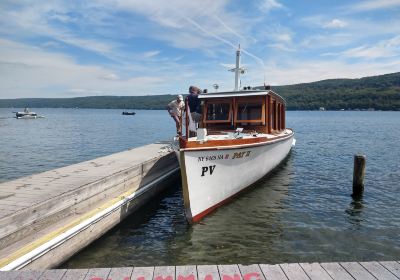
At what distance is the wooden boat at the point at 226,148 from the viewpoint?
394 inches

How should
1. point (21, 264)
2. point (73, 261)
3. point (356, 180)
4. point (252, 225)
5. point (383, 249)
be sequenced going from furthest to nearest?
point (356, 180), point (252, 225), point (383, 249), point (73, 261), point (21, 264)

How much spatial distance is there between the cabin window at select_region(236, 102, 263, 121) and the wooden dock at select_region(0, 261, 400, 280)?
9541 millimetres

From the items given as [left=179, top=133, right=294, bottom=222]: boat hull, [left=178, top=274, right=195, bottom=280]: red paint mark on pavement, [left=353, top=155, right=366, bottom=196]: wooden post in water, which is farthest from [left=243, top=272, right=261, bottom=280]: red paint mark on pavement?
[left=353, top=155, right=366, bottom=196]: wooden post in water

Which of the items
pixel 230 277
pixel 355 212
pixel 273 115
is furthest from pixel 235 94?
pixel 230 277

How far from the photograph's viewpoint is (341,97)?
18462 cm


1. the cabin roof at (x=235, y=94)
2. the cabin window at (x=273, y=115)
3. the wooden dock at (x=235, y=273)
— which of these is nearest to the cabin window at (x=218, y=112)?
the cabin roof at (x=235, y=94)

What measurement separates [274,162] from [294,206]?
13.6 feet

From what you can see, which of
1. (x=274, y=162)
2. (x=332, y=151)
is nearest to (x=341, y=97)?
(x=332, y=151)

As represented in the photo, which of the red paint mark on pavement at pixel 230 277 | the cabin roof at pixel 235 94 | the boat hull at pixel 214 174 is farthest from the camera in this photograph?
the cabin roof at pixel 235 94

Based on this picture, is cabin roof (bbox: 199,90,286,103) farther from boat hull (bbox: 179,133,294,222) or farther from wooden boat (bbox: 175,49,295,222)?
boat hull (bbox: 179,133,294,222)

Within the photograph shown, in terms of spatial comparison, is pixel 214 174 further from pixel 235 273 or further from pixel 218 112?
pixel 235 273

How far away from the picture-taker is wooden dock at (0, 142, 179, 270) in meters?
6.38

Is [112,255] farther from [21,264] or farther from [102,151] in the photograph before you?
[102,151]

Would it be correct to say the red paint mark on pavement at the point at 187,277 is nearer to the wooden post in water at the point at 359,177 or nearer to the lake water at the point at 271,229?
the lake water at the point at 271,229
